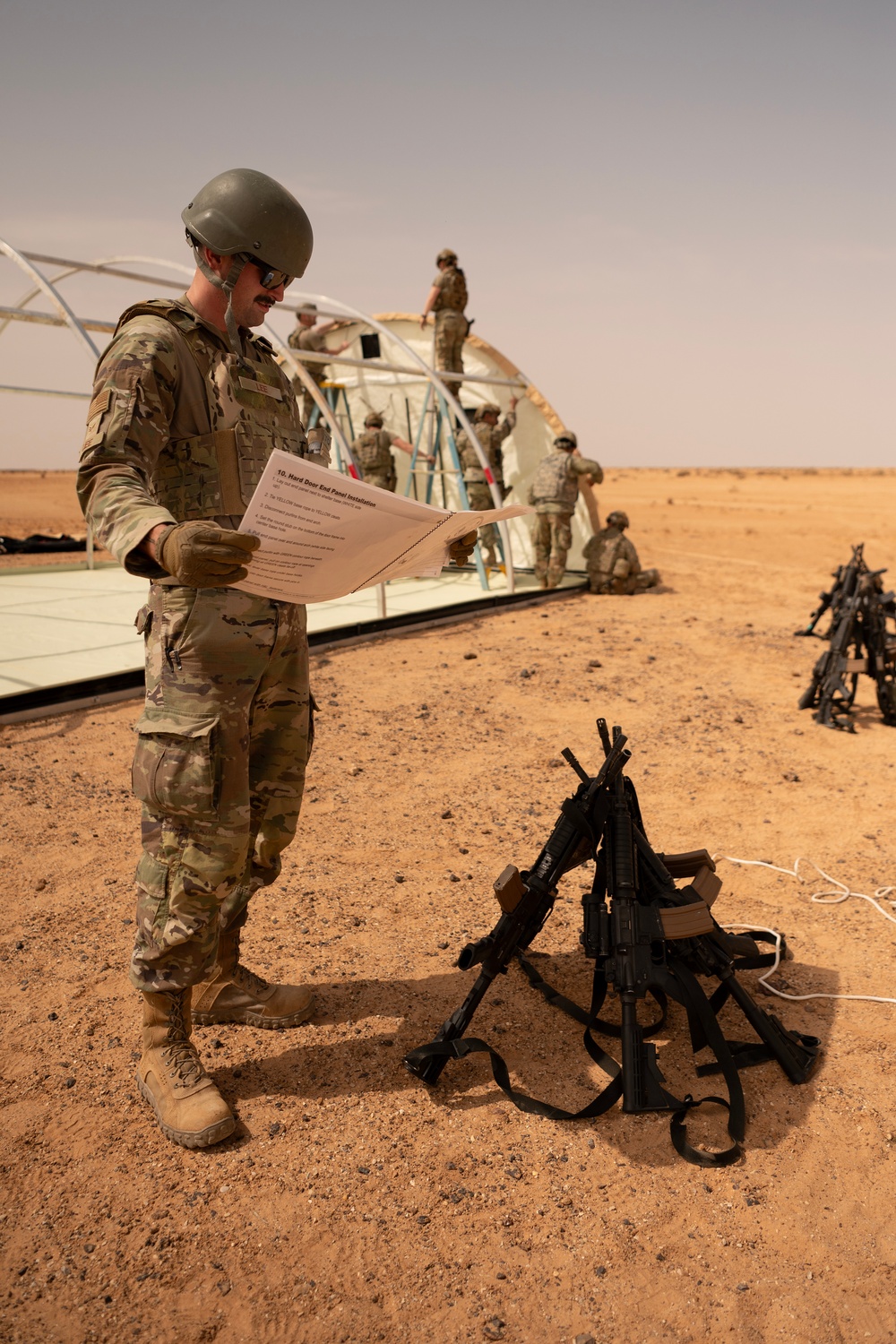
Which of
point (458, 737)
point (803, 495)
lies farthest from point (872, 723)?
point (803, 495)

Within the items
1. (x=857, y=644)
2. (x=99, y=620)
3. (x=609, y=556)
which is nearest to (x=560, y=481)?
(x=609, y=556)

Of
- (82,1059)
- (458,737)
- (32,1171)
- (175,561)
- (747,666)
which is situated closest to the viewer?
(175,561)

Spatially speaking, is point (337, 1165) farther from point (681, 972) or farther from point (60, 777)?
point (60, 777)

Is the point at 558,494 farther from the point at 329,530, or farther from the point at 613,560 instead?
the point at 329,530

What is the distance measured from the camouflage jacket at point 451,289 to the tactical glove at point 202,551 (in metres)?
11.1

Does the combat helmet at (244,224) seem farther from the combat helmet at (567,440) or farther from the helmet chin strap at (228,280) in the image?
the combat helmet at (567,440)

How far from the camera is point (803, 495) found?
1232 inches

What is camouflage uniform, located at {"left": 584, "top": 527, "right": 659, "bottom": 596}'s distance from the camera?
11.8 m

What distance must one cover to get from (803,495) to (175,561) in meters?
32.7

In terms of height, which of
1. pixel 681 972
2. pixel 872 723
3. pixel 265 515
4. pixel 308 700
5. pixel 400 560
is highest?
pixel 265 515

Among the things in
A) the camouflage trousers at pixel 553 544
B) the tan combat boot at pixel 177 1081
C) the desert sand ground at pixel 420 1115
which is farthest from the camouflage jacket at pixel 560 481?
the tan combat boot at pixel 177 1081

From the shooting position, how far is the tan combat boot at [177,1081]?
240 cm

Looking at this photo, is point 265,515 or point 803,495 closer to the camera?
point 265,515

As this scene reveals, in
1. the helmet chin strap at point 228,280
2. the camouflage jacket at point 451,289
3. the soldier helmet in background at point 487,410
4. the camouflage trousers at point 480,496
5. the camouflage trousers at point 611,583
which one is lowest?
the camouflage trousers at point 611,583
